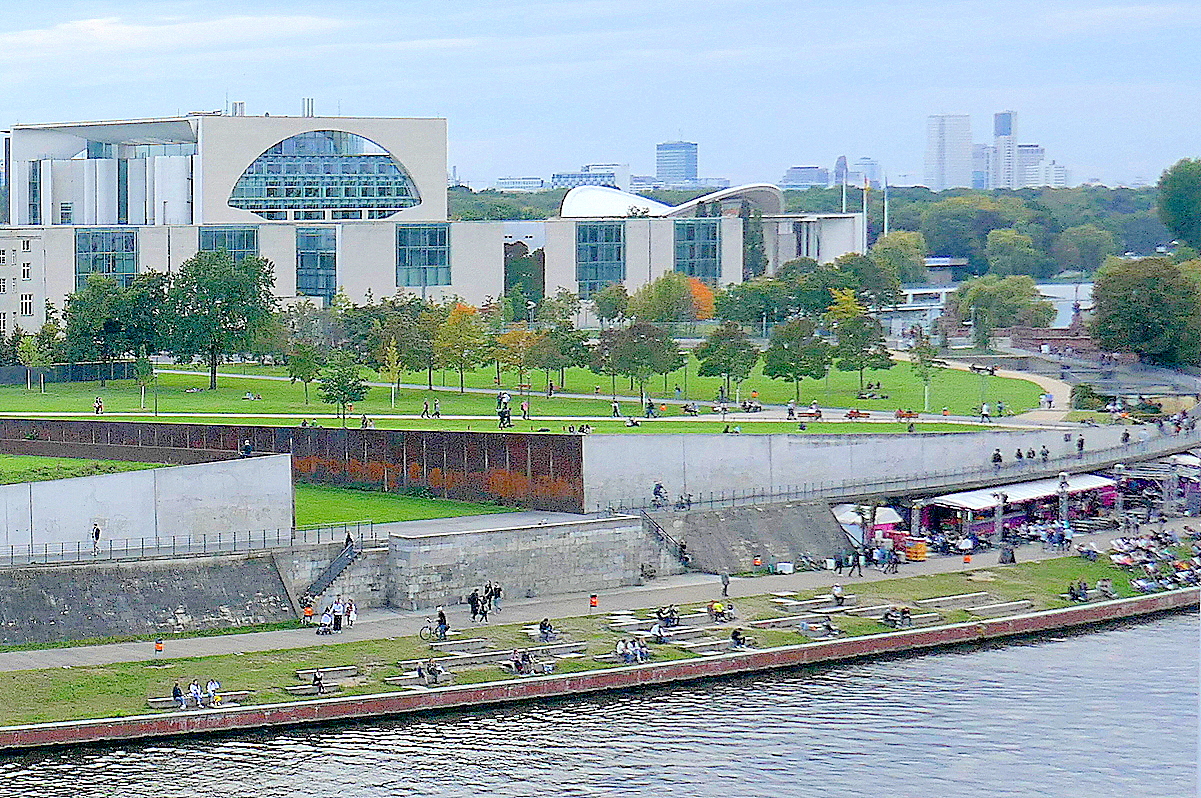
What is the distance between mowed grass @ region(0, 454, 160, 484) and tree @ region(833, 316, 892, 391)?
26354 mm

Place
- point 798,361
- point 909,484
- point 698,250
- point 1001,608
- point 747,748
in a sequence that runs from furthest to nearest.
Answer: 1. point 698,250
2. point 798,361
3. point 909,484
4. point 1001,608
5. point 747,748

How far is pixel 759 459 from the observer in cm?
4247

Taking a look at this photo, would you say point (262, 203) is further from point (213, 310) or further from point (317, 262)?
point (213, 310)

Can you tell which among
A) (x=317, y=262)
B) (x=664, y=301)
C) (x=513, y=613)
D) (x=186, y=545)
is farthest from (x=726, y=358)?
(x=317, y=262)

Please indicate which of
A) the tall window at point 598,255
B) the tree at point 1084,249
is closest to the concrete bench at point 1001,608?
Answer: the tall window at point 598,255

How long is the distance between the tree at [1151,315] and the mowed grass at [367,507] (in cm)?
3316

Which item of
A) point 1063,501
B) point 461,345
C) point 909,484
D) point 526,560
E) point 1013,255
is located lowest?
point 526,560

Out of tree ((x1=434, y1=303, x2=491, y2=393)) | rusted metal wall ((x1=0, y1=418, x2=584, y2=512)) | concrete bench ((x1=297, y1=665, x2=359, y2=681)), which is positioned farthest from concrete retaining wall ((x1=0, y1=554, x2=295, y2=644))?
tree ((x1=434, y1=303, x2=491, y2=393))

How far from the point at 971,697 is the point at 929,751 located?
3.20 m

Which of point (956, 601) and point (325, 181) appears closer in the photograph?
point (956, 601)

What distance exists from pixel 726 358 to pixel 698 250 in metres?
Result: 34.9

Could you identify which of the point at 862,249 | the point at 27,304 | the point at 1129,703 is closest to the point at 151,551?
the point at 1129,703

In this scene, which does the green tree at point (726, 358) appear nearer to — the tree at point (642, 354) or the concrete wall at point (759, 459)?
the tree at point (642, 354)

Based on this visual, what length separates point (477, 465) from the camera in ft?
136
